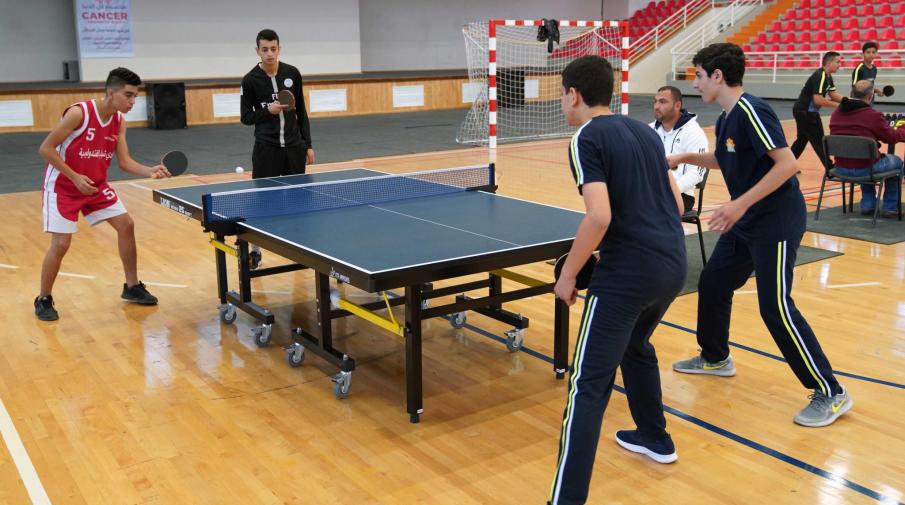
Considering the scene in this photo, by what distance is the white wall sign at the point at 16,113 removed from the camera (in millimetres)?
15523

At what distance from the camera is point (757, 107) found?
3650mm

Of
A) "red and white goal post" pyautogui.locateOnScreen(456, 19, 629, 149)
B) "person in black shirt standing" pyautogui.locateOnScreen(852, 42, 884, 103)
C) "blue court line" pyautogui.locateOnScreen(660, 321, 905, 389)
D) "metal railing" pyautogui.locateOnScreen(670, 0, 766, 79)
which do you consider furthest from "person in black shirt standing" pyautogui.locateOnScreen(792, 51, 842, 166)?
"metal railing" pyautogui.locateOnScreen(670, 0, 766, 79)

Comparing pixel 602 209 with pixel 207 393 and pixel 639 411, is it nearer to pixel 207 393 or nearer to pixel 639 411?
pixel 639 411

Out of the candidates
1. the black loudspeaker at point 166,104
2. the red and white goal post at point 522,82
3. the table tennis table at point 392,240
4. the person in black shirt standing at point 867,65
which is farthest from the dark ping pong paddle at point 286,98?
→ the black loudspeaker at point 166,104

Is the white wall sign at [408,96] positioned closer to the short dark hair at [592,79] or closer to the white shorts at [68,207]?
the white shorts at [68,207]

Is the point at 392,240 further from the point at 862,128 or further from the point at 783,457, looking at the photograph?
the point at 862,128

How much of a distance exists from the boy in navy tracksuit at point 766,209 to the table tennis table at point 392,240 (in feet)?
2.71

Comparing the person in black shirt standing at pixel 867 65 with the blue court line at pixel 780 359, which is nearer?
the blue court line at pixel 780 359

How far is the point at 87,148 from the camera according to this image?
5395mm

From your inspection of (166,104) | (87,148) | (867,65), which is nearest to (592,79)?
(87,148)

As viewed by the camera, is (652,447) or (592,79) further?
(652,447)

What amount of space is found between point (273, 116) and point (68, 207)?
1.61 metres

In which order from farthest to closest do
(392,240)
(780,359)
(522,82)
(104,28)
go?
(522,82), (104,28), (780,359), (392,240)

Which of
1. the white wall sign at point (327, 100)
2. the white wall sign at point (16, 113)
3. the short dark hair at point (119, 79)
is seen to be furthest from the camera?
the white wall sign at point (327, 100)
